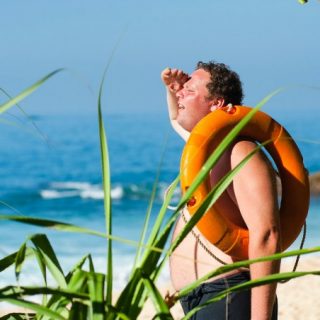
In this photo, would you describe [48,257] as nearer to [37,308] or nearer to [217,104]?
[37,308]

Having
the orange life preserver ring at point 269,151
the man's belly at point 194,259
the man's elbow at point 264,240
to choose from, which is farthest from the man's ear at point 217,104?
the man's elbow at point 264,240

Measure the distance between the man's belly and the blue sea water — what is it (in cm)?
108

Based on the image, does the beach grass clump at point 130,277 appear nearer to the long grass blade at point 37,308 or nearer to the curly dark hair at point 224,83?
the long grass blade at point 37,308

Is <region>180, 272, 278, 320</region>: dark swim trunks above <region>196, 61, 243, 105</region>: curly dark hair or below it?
below

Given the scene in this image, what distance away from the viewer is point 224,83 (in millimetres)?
2988

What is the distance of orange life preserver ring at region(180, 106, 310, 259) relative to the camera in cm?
278

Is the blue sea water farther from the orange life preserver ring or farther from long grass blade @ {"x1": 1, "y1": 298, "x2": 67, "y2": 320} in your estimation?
the orange life preserver ring

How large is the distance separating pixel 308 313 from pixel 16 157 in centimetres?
2781

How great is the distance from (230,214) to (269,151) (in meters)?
0.22

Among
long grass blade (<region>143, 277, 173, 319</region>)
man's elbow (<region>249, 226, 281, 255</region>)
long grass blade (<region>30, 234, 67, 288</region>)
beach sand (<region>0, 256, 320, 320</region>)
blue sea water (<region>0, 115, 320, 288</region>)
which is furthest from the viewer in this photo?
blue sea water (<region>0, 115, 320, 288</region>)

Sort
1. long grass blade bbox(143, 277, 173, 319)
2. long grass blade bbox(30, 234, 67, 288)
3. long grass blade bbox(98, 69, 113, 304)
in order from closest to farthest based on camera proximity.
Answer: long grass blade bbox(143, 277, 173, 319)
long grass blade bbox(98, 69, 113, 304)
long grass blade bbox(30, 234, 67, 288)

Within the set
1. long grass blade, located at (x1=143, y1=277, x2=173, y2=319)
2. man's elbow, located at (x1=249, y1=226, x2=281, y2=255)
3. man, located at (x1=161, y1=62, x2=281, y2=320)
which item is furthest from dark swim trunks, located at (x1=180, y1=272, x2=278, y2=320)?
long grass blade, located at (x1=143, y1=277, x2=173, y2=319)

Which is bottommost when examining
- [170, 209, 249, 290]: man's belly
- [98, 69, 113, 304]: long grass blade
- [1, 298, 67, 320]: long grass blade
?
[170, 209, 249, 290]: man's belly

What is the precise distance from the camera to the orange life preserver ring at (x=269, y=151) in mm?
2775
